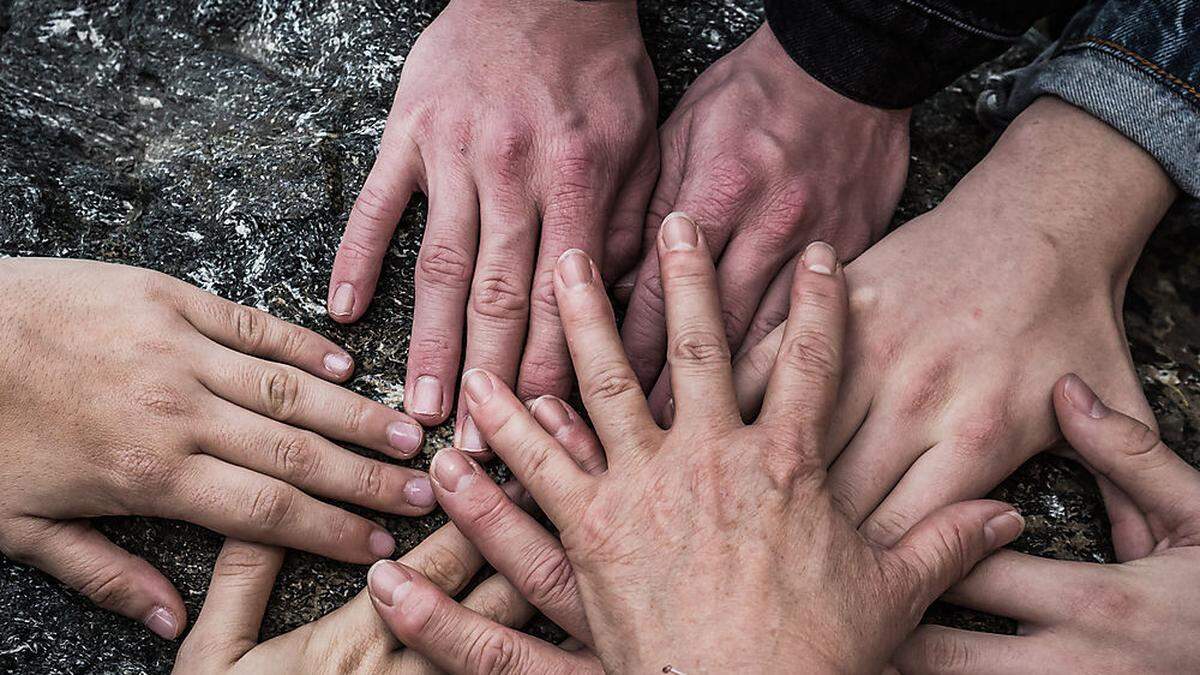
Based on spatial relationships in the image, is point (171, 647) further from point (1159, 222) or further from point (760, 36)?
point (1159, 222)

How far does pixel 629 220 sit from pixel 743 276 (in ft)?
0.66

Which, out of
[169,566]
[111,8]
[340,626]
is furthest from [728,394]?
[111,8]

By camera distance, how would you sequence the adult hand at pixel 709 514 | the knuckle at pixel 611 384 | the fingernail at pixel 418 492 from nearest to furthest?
1. the adult hand at pixel 709 514
2. the knuckle at pixel 611 384
3. the fingernail at pixel 418 492

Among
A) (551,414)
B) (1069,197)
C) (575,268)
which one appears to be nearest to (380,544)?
(551,414)

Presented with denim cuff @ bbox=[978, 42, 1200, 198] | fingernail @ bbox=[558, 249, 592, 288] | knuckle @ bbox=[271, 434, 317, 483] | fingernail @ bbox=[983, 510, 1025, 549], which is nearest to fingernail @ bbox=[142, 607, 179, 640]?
knuckle @ bbox=[271, 434, 317, 483]

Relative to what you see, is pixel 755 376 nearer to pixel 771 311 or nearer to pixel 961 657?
pixel 771 311

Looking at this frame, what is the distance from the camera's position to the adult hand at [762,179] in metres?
1.55

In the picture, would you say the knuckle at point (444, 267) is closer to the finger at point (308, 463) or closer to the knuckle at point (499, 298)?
the knuckle at point (499, 298)

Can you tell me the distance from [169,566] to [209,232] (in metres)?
0.50

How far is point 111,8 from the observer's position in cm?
181

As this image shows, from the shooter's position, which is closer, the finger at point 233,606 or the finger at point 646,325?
the finger at point 233,606

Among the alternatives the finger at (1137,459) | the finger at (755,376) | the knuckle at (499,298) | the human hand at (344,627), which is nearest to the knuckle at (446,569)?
the human hand at (344,627)

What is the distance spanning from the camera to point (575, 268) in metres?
1.38

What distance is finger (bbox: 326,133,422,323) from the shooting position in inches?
59.3
